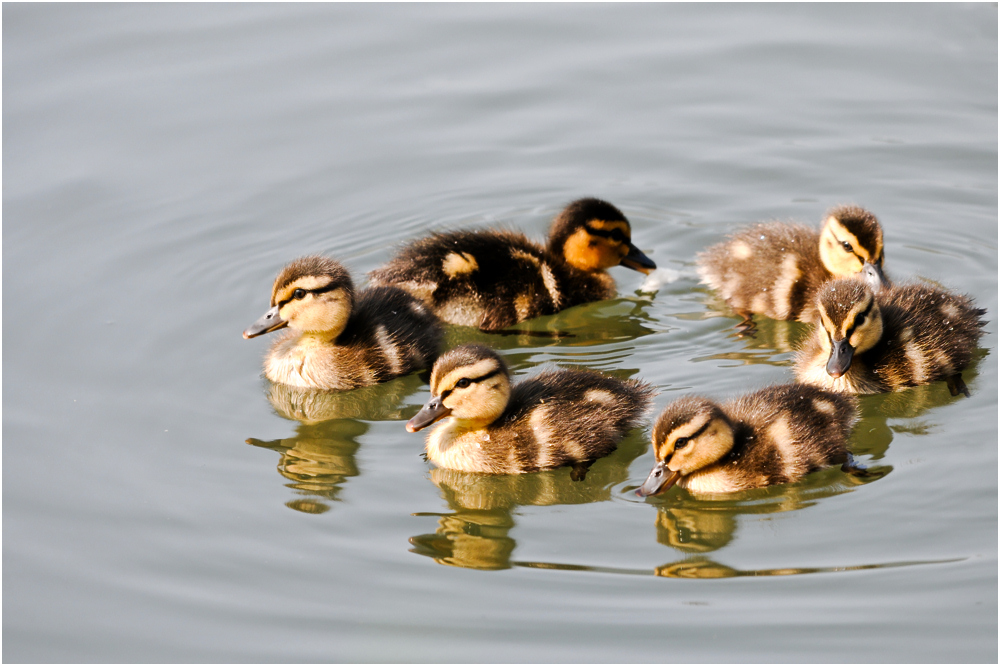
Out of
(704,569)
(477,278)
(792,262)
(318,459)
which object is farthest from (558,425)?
(792,262)

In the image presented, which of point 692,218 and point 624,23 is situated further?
point 624,23

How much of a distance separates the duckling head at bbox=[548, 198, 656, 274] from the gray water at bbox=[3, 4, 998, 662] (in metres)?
0.32

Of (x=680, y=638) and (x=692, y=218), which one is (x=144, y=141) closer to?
(x=692, y=218)

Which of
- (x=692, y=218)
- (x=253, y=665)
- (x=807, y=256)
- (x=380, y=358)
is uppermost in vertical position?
(x=692, y=218)

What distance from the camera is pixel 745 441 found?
4551 mm

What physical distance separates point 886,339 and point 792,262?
84 cm

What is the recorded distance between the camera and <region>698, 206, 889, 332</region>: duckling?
5.68 meters

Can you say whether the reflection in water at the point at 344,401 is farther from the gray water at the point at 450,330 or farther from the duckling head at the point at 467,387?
the duckling head at the point at 467,387

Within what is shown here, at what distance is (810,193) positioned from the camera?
7234 millimetres

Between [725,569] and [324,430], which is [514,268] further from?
[725,569]

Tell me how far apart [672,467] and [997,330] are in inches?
86.3

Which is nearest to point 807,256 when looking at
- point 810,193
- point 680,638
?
point 810,193

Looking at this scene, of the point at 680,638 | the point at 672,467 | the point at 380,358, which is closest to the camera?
the point at 680,638

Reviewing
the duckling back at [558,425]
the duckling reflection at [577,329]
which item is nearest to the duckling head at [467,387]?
the duckling back at [558,425]
